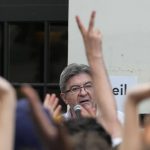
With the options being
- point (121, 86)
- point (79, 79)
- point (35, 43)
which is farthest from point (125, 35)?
point (79, 79)

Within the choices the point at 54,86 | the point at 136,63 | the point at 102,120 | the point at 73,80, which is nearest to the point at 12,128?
the point at 102,120

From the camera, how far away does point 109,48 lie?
626cm

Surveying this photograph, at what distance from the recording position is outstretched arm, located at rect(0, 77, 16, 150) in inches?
80.0

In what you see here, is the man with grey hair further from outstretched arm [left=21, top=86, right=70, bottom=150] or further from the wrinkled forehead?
outstretched arm [left=21, top=86, right=70, bottom=150]

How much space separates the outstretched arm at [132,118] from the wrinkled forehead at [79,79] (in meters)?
1.91

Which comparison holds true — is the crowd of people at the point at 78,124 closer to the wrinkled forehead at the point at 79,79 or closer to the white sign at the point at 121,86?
the wrinkled forehead at the point at 79,79

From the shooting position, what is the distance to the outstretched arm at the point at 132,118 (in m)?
1.93

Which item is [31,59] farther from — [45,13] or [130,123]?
[130,123]

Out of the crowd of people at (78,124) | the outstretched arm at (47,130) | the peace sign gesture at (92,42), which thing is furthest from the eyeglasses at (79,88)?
the outstretched arm at (47,130)

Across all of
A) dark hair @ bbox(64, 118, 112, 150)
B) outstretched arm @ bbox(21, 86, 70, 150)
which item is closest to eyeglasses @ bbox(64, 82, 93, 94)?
dark hair @ bbox(64, 118, 112, 150)

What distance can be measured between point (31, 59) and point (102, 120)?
456 cm

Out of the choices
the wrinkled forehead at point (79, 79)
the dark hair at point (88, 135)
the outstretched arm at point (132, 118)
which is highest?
the wrinkled forehead at point (79, 79)

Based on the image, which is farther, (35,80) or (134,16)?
(35,80)

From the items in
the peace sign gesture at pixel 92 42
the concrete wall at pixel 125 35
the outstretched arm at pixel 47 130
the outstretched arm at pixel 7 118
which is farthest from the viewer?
the concrete wall at pixel 125 35
